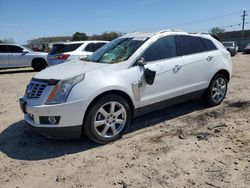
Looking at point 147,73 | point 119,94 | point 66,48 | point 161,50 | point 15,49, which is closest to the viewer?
point 119,94

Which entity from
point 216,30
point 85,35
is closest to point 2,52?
point 85,35

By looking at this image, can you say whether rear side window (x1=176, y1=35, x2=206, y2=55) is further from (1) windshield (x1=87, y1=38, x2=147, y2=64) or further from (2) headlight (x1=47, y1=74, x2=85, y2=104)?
Result: (2) headlight (x1=47, y1=74, x2=85, y2=104)

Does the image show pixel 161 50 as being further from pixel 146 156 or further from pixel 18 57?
pixel 18 57

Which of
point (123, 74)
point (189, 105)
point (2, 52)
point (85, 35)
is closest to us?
point (123, 74)

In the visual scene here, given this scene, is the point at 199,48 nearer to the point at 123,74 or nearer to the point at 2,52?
the point at 123,74

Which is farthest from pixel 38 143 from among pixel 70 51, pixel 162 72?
pixel 70 51

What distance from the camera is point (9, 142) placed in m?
4.70

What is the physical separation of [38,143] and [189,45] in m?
3.41

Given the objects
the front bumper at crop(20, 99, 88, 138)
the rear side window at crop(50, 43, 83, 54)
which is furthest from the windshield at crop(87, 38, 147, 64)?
the rear side window at crop(50, 43, 83, 54)

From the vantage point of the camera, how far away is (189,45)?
559 cm

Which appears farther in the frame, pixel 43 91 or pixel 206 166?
pixel 43 91

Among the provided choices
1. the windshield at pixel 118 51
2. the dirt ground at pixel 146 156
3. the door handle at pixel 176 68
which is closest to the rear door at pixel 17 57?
the dirt ground at pixel 146 156

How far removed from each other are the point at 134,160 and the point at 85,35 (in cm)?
5628

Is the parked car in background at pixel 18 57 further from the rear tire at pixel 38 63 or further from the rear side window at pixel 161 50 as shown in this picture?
the rear side window at pixel 161 50
